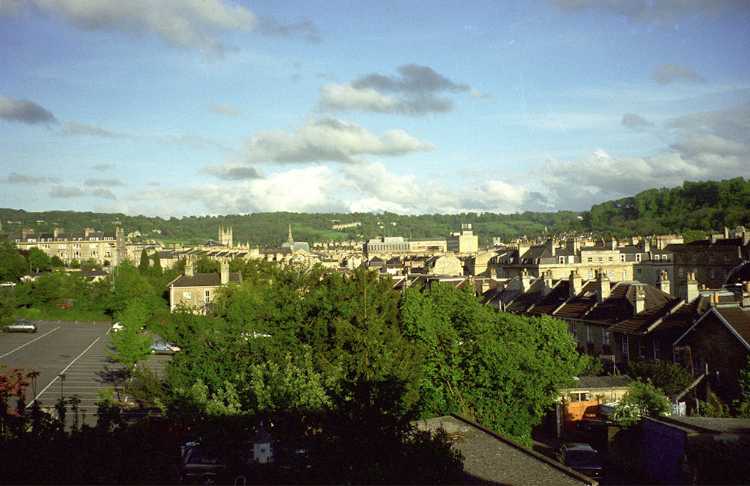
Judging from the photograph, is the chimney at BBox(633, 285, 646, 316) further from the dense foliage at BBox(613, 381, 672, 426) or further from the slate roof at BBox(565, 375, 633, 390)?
the dense foliage at BBox(613, 381, 672, 426)

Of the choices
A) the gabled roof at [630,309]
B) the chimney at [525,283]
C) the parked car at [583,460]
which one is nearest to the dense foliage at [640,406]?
the parked car at [583,460]

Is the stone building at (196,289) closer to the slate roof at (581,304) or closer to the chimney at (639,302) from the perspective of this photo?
the slate roof at (581,304)

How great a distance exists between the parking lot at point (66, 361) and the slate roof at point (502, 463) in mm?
16632

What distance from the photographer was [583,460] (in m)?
26.3

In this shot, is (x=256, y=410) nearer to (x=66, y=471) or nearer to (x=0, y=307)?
(x=66, y=471)

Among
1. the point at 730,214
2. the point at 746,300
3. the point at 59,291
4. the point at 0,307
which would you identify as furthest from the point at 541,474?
the point at 730,214

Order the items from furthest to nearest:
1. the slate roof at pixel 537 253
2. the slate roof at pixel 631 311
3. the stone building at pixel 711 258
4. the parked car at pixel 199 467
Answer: the slate roof at pixel 537 253
the stone building at pixel 711 258
the slate roof at pixel 631 311
the parked car at pixel 199 467

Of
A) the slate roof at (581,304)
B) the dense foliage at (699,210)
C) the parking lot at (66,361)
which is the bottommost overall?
the parking lot at (66,361)

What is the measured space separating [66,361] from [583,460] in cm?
4268

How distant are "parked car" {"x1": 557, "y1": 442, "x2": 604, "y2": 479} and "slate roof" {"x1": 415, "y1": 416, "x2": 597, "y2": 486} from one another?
2344mm

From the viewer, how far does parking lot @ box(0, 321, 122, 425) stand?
137 feet

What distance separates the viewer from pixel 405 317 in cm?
3581

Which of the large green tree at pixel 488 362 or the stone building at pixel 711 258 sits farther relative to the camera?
the stone building at pixel 711 258

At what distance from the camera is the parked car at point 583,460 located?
25.9 m
